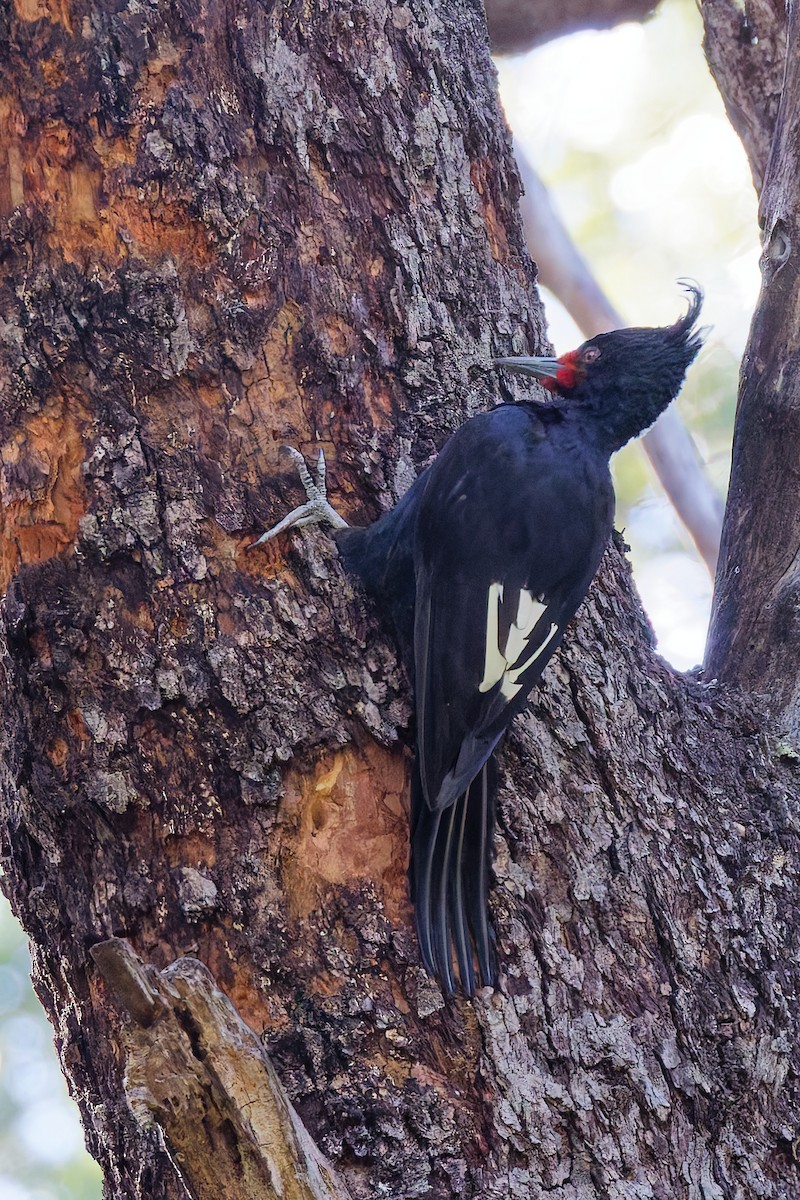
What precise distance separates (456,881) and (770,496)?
1.00 metres

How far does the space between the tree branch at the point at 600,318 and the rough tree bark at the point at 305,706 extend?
87.9 inches

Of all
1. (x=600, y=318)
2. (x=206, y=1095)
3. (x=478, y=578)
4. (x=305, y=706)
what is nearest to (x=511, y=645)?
(x=478, y=578)

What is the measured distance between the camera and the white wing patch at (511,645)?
1733mm

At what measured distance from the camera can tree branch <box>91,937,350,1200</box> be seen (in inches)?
44.0

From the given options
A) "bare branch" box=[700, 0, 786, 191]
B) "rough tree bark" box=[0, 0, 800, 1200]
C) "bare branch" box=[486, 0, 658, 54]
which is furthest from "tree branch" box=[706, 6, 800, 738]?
"bare branch" box=[486, 0, 658, 54]

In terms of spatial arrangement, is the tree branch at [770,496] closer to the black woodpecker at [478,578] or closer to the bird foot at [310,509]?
the black woodpecker at [478,578]

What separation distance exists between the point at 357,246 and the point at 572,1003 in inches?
49.6

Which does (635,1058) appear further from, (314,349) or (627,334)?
(627,334)

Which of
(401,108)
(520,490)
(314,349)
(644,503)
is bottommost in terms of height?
(520,490)

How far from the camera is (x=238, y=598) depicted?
1.63 metres

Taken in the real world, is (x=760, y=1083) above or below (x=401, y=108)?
below

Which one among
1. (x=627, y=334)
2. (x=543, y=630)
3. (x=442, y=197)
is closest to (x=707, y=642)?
(x=543, y=630)

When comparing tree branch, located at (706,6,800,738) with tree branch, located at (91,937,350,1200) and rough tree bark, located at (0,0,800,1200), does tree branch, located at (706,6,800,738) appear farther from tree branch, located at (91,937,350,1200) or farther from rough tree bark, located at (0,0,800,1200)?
tree branch, located at (91,937,350,1200)

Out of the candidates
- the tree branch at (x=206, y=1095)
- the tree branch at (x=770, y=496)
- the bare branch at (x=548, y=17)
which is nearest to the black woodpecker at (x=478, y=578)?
the tree branch at (x=770, y=496)
